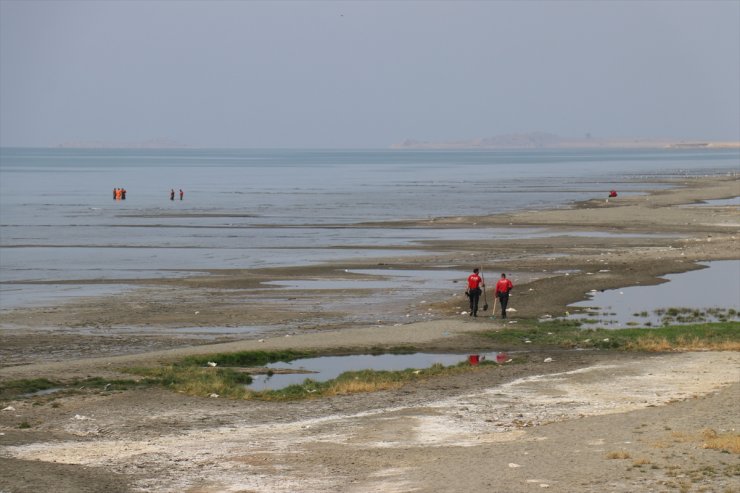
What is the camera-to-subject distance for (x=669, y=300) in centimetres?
4300

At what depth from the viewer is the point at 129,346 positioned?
34281mm

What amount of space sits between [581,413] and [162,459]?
8737 millimetres

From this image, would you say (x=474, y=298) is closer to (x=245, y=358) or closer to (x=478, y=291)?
(x=478, y=291)

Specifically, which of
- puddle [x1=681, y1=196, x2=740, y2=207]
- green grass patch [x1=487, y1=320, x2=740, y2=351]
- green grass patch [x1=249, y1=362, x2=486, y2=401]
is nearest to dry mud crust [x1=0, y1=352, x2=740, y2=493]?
green grass patch [x1=249, y1=362, x2=486, y2=401]

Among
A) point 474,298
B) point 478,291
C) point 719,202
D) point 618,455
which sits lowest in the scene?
point 618,455

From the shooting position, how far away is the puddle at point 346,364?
97.9 ft

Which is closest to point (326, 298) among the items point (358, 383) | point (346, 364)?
point (346, 364)

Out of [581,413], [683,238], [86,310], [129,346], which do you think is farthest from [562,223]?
[581,413]

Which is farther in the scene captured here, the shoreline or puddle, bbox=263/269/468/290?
puddle, bbox=263/269/468/290

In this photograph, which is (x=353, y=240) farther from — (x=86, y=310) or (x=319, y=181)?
(x=319, y=181)

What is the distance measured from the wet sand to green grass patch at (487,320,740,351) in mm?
1048

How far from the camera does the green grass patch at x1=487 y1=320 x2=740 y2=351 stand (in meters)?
32.2

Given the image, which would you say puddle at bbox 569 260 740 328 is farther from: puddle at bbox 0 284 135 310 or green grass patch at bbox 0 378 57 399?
puddle at bbox 0 284 135 310

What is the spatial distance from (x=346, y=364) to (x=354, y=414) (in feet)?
23.5
